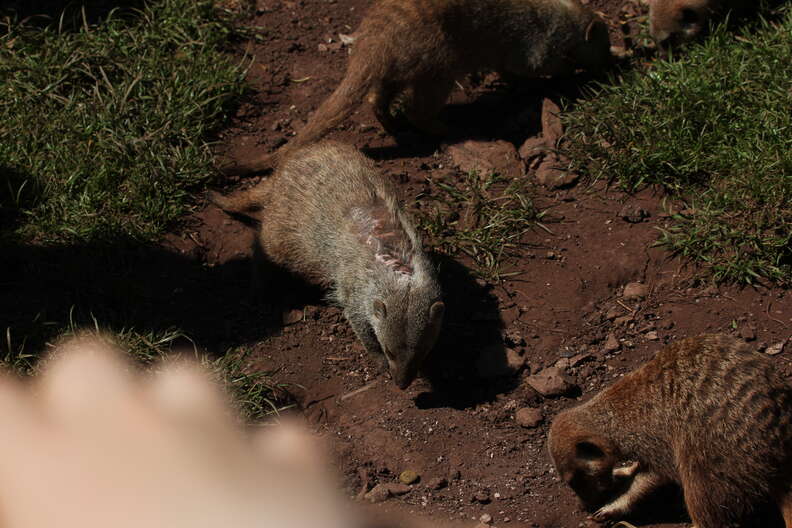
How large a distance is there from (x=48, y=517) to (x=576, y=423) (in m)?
2.39

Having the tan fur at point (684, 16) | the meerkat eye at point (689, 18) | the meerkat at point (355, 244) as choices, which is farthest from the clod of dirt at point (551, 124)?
the meerkat at point (355, 244)

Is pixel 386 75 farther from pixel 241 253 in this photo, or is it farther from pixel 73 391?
pixel 73 391

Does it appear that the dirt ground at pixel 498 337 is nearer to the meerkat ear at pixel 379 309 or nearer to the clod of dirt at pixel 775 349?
the clod of dirt at pixel 775 349

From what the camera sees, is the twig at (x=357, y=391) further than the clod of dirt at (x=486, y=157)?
No

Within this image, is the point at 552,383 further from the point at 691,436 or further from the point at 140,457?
the point at 140,457

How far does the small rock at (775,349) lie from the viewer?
4.51 metres

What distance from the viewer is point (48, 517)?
154 inches

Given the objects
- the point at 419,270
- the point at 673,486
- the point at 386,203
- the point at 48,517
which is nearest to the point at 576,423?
the point at 673,486

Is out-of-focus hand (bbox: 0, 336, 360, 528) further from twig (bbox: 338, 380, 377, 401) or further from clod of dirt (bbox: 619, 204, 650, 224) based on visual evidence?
clod of dirt (bbox: 619, 204, 650, 224)

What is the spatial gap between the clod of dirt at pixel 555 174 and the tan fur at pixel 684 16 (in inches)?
54.3

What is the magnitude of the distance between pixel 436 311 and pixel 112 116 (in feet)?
9.42

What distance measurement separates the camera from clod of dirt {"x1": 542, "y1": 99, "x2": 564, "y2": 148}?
5.93 metres

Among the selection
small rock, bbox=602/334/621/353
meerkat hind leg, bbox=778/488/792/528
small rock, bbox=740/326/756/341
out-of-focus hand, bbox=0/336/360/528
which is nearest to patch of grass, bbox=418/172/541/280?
small rock, bbox=602/334/621/353

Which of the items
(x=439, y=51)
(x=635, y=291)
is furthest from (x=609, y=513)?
(x=439, y=51)
